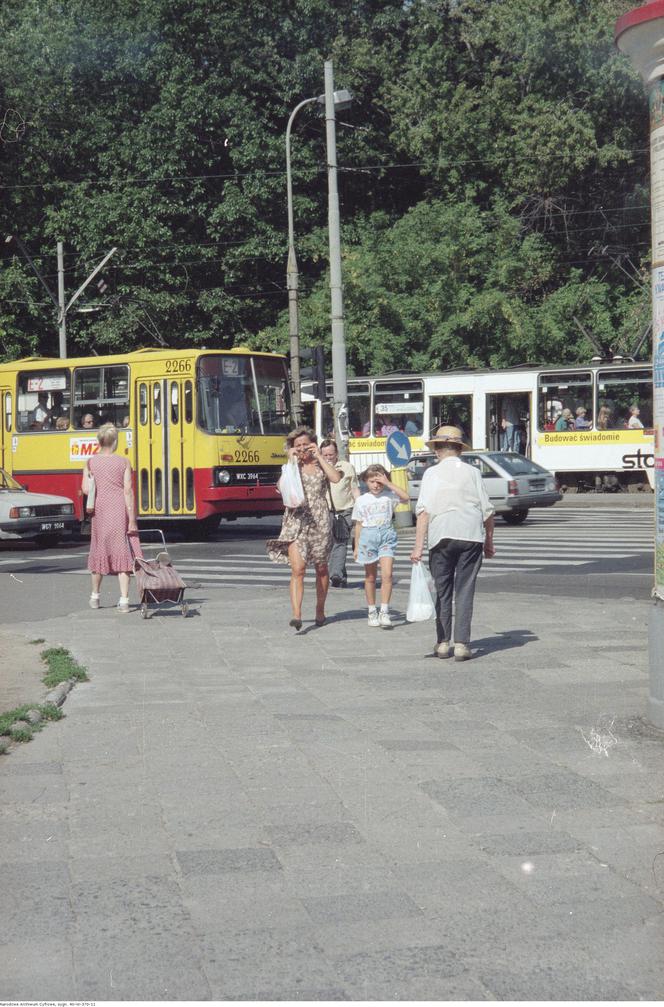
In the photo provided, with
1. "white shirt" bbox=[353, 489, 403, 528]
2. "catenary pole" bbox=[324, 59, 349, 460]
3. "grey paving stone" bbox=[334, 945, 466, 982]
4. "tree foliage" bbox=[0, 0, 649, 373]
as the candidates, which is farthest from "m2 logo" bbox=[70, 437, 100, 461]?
"grey paving stone" bbox=[334, 945, 466, 982]

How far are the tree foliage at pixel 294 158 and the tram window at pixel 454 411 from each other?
4463mm

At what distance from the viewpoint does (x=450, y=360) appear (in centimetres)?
4122

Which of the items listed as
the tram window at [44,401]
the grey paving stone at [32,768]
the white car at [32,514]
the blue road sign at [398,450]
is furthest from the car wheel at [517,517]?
the grey paving stone at [32,768]

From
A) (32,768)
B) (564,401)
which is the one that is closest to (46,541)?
(564,401)

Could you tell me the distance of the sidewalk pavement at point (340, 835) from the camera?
4027 millimetres

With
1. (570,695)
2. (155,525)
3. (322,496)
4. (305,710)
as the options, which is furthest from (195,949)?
(155,525)

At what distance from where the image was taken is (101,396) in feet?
83.8

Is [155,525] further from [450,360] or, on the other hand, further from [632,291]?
[632,291]

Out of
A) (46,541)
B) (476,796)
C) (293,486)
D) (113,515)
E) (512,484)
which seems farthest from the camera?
(512,484)

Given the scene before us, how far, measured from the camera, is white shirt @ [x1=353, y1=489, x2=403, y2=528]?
40.4ft

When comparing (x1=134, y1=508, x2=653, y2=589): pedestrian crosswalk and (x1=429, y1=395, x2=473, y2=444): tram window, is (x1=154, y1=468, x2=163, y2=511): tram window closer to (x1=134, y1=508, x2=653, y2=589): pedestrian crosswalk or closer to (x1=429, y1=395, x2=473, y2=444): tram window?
(x1=134, y1=508, x2=653, y2=589): pedestrian crosswalk

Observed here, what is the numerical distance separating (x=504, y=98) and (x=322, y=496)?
34.9 meters

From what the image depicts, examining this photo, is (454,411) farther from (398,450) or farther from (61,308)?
(398,450)

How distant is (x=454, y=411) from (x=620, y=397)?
14.9ft
